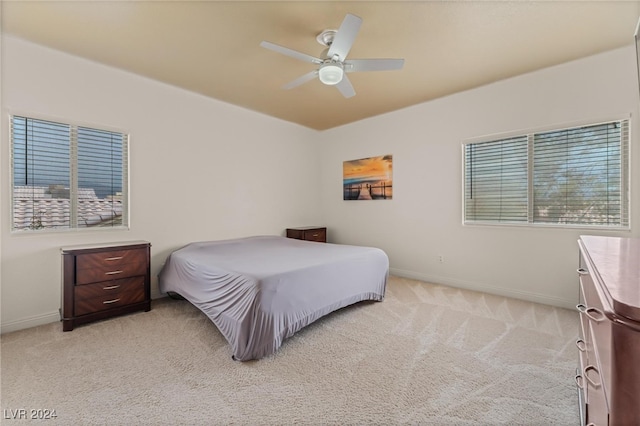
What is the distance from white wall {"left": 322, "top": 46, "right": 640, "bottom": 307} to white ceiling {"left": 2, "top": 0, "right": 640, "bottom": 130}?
0.27 meters

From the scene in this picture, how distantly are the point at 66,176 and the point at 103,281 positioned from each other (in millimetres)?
1187

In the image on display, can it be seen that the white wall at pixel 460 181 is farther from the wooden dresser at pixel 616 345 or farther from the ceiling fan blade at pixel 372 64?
the wooden dresser at pixel 616 345

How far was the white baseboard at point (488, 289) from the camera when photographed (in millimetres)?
3151

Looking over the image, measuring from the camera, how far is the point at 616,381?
667mm

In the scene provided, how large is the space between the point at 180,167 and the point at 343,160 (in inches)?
111

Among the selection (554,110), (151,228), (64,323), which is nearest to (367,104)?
(554,110)

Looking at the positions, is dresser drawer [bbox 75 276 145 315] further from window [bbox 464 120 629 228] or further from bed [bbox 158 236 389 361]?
window [bbox 464 120 629 228]

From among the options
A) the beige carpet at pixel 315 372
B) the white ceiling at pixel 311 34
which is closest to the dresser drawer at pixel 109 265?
the beige carpet at pixel 315 372

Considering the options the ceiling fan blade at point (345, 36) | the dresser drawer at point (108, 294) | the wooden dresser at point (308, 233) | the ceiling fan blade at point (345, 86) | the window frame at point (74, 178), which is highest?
the ceiling fan blade at point (345, 36)

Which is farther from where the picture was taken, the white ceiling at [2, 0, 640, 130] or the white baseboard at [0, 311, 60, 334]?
the white baseboard at [0, 311, 60, 334]

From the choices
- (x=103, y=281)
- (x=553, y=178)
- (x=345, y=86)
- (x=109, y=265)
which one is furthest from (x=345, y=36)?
(x=103, y=281)

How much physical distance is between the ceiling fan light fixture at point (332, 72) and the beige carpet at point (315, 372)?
230 cm

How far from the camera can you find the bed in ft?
6.95

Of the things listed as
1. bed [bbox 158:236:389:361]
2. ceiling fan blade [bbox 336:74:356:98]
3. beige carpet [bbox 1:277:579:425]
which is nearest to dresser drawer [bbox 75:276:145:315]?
beige carpet [bbox 1:277:579:425]
